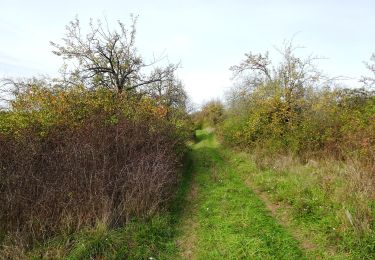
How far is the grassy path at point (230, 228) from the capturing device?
5.35 m

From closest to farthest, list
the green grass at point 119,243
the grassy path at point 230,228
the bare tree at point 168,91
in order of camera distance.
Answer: the green grass at point 119,243, the grassy path at point 230,228, the bare tree at point 168,91

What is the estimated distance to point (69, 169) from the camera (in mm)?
6641

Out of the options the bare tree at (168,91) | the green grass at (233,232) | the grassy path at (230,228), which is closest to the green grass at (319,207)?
the green grass at (233,232)

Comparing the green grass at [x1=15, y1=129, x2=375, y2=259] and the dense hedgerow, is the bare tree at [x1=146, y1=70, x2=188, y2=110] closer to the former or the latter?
the dense hedgerow

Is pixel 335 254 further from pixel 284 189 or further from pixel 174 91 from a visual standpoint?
pixel 174 91

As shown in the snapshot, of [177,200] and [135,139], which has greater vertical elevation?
[135,139]

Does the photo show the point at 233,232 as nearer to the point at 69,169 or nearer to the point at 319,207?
the point at 319,207

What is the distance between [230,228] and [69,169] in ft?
13.0

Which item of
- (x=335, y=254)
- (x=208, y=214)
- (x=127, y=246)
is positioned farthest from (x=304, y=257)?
(x=127, y=246)

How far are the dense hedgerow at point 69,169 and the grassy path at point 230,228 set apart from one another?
3.44 feet

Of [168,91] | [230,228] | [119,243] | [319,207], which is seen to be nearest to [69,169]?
[119,243]

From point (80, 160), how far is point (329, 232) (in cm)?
582

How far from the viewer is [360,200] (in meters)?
6.15

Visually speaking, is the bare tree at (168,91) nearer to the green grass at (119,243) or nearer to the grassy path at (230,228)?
the grassy path at (230,228)
